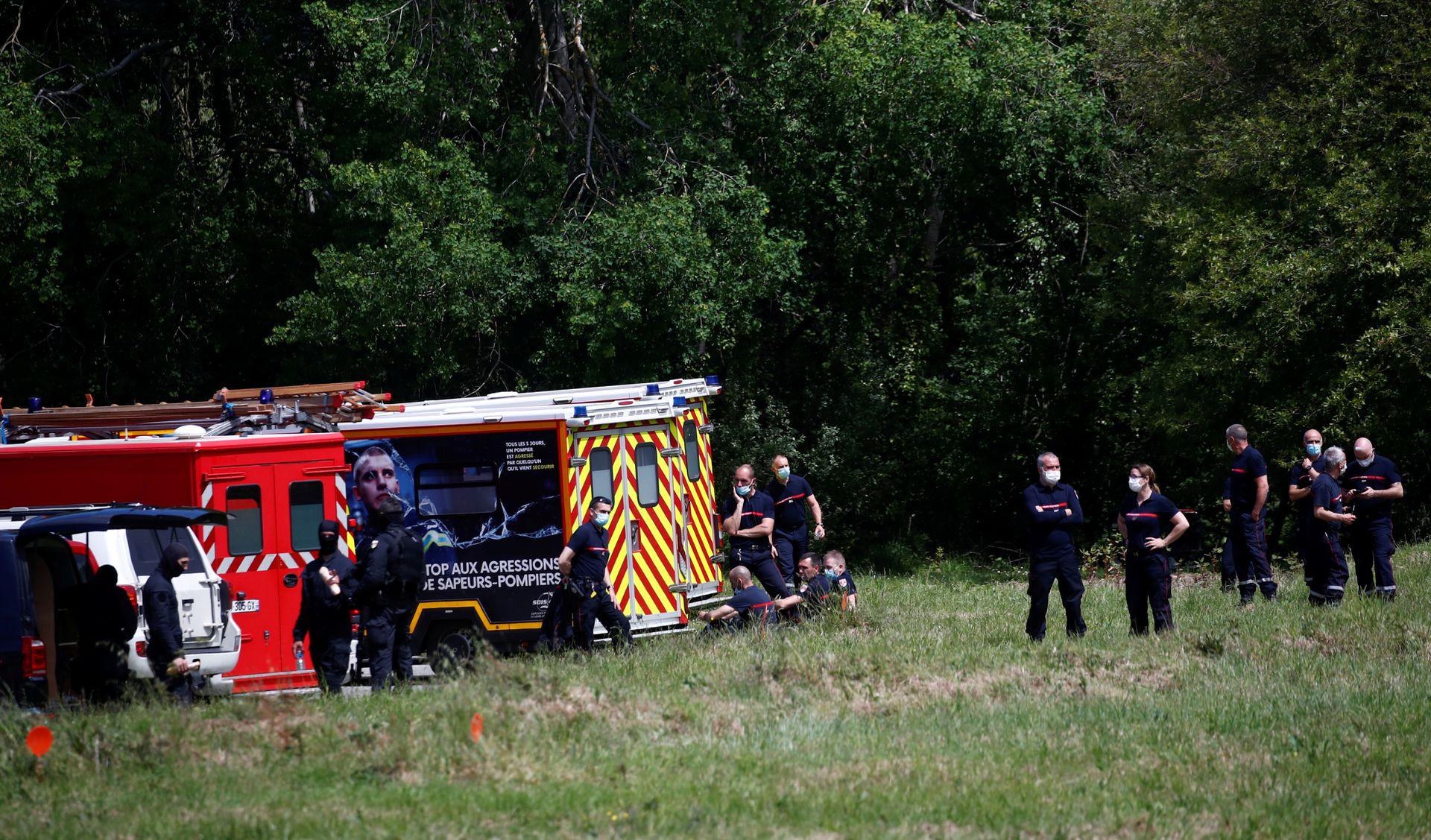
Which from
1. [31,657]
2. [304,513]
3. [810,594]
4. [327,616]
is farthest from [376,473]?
[810,594]

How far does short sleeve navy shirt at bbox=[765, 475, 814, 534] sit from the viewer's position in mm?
15719

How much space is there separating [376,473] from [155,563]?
8.70 feet

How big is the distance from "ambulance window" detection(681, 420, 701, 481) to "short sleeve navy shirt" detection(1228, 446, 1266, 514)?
5414mm

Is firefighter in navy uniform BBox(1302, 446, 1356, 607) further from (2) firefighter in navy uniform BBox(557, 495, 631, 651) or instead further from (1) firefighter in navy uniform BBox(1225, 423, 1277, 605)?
(2) firefighter in navy uniform BBox(557, 495, 631, 651)

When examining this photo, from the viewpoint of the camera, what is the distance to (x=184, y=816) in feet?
24.8

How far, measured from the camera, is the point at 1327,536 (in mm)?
14039

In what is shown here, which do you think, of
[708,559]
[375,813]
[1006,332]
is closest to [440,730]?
[375,813]

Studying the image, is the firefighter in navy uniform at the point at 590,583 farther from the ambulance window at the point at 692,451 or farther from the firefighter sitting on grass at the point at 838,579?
the firefighter sitting on grass at the point at 838,579

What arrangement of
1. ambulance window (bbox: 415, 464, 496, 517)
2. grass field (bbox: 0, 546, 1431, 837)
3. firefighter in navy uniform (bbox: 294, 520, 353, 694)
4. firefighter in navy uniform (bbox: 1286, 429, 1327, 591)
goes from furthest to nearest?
1. firefighter in navy uniform (bbox: 1286, 429, 1327, 591)
2. ambulance window (bbox: 415, 464, 496, 517)
3. firefighter in navy uniform (bbox: 294, 520, 353, 694)
4. grass field (bbox: 0, 546, 1431, 837)

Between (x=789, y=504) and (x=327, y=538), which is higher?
(x=327, y=538)

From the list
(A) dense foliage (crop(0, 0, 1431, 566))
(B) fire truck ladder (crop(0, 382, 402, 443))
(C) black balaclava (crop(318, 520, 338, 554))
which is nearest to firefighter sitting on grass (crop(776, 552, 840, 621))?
(C) black balaclava (crop(318, 520, 338, 554))

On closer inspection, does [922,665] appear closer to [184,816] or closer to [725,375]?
[184,816]

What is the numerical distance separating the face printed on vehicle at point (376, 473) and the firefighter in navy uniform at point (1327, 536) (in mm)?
8856

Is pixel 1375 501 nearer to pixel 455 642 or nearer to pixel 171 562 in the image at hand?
pixel 455 642
